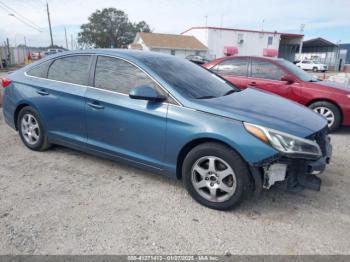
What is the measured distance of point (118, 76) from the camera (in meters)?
3.46

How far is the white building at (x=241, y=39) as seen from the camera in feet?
148

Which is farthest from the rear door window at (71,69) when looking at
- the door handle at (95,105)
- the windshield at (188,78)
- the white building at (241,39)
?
the white building at (241,39)

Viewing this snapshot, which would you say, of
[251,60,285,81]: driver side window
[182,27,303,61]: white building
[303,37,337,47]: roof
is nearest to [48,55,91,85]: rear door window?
[251,60,285,81]: driver side window

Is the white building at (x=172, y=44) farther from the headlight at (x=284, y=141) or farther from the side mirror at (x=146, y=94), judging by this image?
the headlight at (x=284, y=141)

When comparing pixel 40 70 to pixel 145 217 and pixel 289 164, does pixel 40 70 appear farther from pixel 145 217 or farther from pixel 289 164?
pixel 289 164

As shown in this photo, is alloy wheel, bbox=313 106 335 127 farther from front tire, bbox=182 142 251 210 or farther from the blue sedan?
front tire, bbox=182 142 251 210

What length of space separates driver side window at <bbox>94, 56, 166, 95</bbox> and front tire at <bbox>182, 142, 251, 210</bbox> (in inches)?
35.4

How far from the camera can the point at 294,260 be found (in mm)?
2266

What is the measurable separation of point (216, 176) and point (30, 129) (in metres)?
3.00

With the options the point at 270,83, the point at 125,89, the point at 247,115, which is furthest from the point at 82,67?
the point at 270,83

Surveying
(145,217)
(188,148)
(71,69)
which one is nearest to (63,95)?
(71,69)

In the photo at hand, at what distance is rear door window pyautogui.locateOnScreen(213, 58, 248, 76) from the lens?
648 centimetres

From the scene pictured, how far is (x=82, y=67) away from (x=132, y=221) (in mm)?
2152

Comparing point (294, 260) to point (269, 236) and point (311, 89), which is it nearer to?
point (269, 236)
